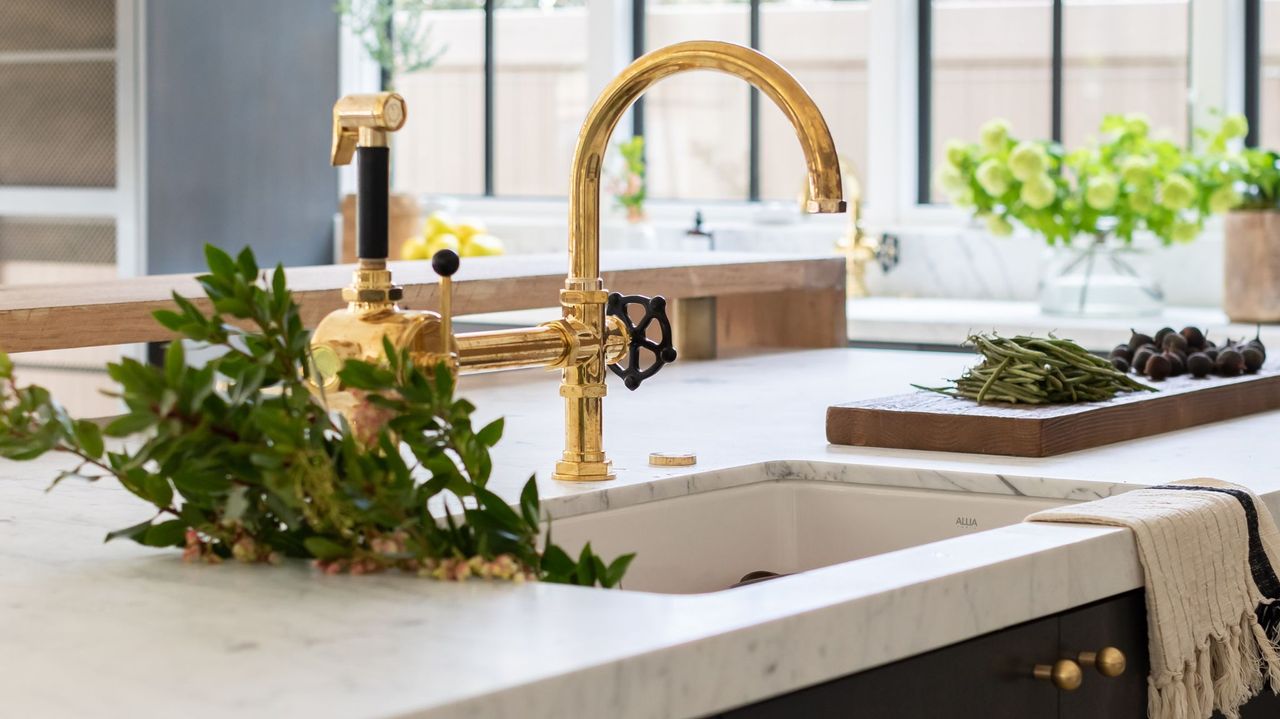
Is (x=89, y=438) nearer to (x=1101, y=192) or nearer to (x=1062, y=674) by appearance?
(x=1062, y=674)

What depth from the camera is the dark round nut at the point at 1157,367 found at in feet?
6.11

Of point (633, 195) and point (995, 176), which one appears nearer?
point (995, 176)

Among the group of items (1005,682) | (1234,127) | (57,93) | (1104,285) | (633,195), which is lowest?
(1005,682)

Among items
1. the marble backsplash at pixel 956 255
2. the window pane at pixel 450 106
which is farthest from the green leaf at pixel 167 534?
the window pane at pixel 450 106

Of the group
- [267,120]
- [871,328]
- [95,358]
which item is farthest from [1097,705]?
[267,120]

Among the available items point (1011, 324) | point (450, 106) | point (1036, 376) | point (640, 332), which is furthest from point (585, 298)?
point (450, 106)

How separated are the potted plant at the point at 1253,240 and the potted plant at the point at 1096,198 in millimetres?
52

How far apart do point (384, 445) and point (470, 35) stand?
181 inches

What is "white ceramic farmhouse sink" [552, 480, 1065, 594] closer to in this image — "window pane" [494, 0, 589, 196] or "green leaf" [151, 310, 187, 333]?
"green leaf" [151, 310, 187, 333]

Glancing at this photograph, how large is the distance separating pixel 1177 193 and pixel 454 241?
1.59m

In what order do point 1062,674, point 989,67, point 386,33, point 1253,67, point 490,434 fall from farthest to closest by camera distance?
point 386,33, point 989,67, point 1253,67, point 1062,674, point 490,434

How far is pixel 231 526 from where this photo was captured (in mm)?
1018

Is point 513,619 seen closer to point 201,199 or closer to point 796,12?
point 201,199

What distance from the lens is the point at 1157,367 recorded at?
1.86 meters
